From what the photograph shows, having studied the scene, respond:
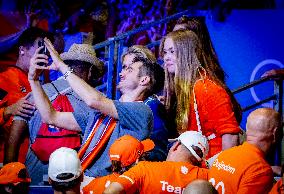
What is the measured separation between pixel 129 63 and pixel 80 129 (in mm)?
772

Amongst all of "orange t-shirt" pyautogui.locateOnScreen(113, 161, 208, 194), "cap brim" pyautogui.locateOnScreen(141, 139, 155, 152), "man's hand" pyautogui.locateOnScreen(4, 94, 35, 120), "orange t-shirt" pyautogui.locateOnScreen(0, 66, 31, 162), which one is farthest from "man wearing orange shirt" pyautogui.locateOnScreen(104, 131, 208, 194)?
"orange t-shirt" pyautogui.locateOnScreen(0, 66, 31, 162)

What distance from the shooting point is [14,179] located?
557 cm

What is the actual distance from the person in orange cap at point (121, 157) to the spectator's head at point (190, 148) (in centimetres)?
28

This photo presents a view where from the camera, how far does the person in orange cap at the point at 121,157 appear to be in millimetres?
4516

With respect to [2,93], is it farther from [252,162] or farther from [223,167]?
[252,162]

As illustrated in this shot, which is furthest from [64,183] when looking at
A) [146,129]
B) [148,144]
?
[146,129]

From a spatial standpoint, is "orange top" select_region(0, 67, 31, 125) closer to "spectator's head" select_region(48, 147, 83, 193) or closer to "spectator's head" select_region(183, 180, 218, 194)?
"spectator's head" select_region(48, 147, 83, 193)

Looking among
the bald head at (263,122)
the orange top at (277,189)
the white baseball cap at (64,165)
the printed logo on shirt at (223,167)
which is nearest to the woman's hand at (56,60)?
the white baseball cap at (64,165)

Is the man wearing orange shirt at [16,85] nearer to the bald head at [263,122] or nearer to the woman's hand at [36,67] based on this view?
the woman's hand at [36,67]

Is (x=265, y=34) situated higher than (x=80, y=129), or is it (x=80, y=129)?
(x=265, y=34)

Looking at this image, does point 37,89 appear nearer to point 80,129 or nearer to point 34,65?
point 34,65

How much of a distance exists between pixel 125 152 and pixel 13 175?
1.60 m

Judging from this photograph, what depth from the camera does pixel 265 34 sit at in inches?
342

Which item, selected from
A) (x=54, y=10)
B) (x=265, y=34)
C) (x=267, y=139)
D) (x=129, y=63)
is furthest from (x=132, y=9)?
(x=267, y=139)
